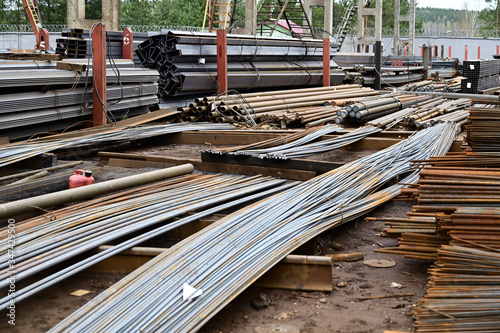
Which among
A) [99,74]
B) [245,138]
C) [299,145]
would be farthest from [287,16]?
[299,145]

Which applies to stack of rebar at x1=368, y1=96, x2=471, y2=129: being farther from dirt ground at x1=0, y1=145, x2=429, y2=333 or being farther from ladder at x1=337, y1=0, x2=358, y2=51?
ladder at x1=337, y1=0, x2=358, y2=51

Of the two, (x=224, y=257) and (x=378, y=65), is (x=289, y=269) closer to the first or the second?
(x=224, y=257)

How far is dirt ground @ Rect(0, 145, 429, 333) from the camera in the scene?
354cm

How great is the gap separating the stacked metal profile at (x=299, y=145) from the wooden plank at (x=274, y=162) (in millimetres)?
49

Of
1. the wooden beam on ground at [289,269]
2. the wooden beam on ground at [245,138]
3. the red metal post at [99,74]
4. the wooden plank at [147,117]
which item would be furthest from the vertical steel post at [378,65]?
the wooden beam on ground at [289,269]

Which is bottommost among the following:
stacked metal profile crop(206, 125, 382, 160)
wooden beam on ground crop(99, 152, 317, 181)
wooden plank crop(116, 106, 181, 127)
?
wooden beam on ground crop(99, 152, 317, 181)

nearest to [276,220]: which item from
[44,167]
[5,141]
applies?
[44,167]

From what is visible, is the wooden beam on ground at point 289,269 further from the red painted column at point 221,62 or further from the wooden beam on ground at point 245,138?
the red painted column at point 221,62

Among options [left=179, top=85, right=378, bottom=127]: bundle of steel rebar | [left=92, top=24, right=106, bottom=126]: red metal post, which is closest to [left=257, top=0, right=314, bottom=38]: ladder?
[left=179, top=85, right=378, bottom=127]: bundle of steel rebar

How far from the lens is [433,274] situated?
12.3 ft

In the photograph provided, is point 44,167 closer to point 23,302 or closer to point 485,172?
point 23,302

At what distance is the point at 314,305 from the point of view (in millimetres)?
3854

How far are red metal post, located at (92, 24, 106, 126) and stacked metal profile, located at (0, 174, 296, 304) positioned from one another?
4392 mm

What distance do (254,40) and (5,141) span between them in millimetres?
8362
